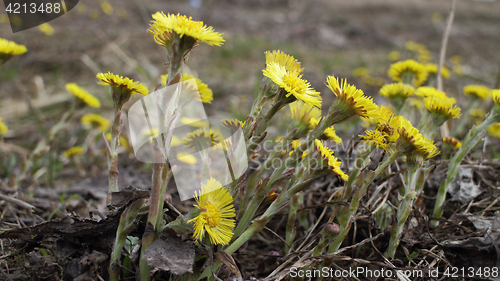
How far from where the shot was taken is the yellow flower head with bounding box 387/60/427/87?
174cm

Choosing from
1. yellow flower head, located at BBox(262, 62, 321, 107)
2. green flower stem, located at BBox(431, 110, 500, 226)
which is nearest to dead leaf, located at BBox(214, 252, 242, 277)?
yellow flower head, located at BBox(262, 62, 321, 107)

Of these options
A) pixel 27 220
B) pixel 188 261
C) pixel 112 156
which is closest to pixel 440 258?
pixel 188 261

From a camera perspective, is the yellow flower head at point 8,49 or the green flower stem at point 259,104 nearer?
the green flower stem at point 259,104

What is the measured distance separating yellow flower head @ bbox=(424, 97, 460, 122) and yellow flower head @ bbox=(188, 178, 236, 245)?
0.99m

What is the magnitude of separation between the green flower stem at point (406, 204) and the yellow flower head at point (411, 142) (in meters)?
0.09

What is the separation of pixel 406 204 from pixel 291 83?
681 mm

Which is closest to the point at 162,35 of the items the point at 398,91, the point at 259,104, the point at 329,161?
the point at 259,104

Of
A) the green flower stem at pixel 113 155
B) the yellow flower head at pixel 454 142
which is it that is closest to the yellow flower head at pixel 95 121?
the green flower stem at pixel 113 155

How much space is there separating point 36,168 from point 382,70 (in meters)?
5.34

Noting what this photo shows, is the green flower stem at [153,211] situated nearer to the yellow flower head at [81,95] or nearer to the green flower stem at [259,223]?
the green flower stem at [259,223]

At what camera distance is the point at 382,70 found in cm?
541

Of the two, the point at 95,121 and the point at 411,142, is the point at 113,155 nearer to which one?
the point at 411,142

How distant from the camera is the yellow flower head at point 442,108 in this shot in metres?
1.28

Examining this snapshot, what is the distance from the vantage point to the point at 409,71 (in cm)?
177
